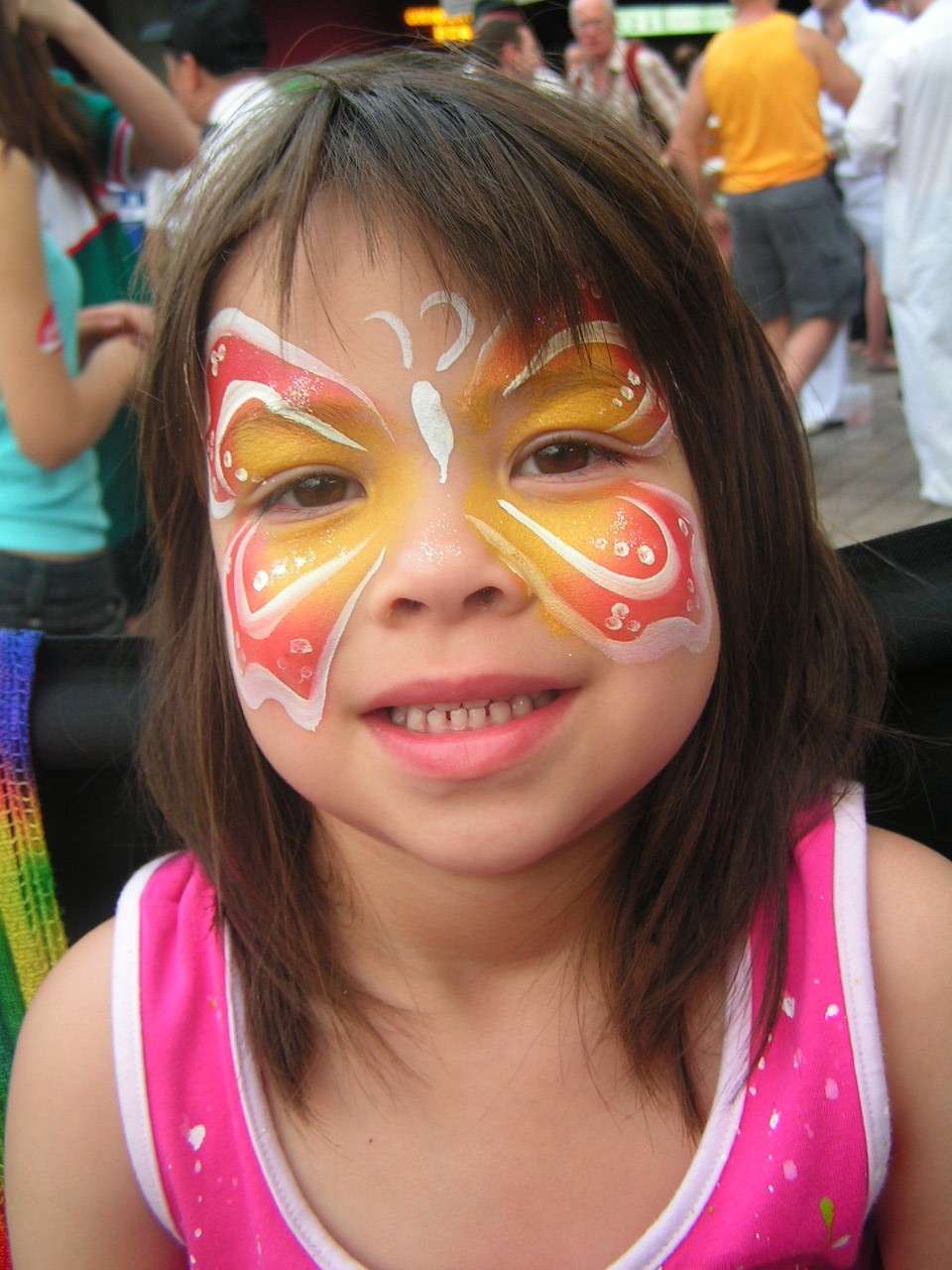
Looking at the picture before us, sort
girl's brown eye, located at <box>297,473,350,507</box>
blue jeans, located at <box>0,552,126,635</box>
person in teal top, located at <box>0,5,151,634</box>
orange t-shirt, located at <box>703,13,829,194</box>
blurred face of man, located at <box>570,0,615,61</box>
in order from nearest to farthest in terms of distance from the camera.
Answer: girl's brown eye, located at <box>297,473,350,507</box> → person in teal top, located at <box>0,5,151,634</box> → blue jeans, located at <box>0,552,126,635</box> → orange t-shirt, located at <box>703,13,829,194</box> → blurred face of man, located at <box>570,0,615,61</box>

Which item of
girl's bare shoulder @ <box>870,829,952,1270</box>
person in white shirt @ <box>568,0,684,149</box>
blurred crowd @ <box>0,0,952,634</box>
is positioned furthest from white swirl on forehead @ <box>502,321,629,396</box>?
person in white shirt @ <box>568,0,684,149</box>

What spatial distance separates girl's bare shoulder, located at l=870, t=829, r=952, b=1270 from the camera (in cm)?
115

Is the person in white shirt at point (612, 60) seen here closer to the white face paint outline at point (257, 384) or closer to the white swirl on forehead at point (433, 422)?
the white face paint outline at point (257, 384)

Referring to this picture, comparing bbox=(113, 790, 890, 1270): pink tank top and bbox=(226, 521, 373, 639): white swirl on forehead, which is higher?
bbox=(226, 521, 373, 639): white swirl on forehead

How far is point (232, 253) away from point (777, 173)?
4327 millimetres

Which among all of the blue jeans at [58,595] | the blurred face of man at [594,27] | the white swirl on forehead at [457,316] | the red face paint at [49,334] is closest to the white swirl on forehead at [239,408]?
the white swirl on forehead at [457,316]

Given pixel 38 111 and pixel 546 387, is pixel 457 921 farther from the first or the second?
pixel 38 111

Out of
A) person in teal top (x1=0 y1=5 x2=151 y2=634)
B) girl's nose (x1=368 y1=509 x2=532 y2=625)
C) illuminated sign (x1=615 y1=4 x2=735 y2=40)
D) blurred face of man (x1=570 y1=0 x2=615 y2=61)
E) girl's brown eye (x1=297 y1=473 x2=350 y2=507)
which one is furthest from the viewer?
illuminated sign (x1=615 y1=4 x2=735 y2=40)

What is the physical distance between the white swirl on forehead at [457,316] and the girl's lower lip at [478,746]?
0.30m

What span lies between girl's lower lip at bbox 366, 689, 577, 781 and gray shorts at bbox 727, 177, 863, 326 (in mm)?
4194

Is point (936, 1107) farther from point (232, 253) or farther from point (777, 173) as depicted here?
point (777, 173)

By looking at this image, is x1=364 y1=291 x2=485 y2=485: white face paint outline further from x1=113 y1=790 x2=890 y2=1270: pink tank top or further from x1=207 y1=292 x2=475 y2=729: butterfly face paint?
x1=113 y1=790 x2=890 y2=1270: pink tank top

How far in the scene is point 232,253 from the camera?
114 centimetres

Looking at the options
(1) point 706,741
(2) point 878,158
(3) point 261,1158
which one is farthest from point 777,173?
(3) point 261,1158
